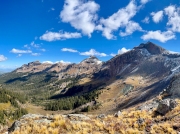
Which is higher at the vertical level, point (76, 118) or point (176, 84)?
point (176, 84)

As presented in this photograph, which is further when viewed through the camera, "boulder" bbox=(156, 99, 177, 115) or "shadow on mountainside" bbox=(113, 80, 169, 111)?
"shadow on mountainside" bbox=(113, 80, 169, 111)

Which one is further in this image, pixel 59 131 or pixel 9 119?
pixel 9 119

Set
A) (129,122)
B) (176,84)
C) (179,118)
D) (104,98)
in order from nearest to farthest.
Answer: (179,118)
(129,122)
(176,84)
(104,98)

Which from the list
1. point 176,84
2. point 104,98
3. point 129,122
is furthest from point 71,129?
point 104,98

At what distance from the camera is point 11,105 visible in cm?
19875

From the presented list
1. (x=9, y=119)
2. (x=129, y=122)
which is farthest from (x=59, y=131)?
(x=9, y=119)

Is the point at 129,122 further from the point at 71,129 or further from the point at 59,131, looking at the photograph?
the point at 59,131

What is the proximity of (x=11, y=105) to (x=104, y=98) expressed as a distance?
4710 inches

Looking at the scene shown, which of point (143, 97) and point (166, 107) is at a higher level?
point (166, 107)

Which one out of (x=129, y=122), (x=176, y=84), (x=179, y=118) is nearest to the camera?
(x=179, y=118)

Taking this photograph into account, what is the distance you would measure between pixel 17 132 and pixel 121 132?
10.3m

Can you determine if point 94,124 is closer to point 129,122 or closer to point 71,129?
point 71,129

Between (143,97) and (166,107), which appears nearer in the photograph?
(166,107)

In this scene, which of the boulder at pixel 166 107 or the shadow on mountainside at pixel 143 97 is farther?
the shadow on mountainside at pixel 143 97
